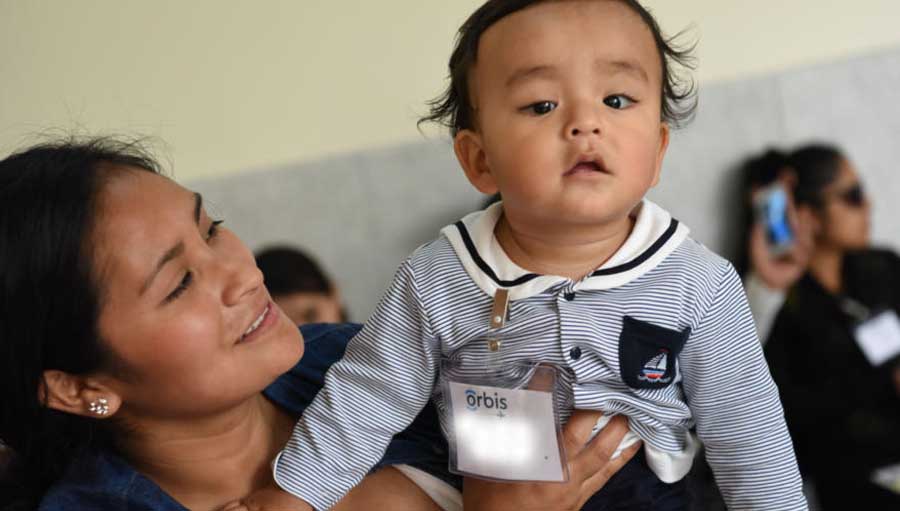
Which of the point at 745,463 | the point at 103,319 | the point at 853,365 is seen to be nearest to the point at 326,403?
the point at 103,319

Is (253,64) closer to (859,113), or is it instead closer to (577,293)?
(859,113)

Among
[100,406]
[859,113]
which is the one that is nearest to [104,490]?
[100,406]

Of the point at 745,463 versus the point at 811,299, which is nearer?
the point at 745,463

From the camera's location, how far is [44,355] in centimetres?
118

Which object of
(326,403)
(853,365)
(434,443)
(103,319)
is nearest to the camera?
(103,319)

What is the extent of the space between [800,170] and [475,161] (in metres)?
2.38

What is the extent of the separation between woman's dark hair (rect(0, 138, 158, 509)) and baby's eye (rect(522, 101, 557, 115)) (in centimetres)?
53

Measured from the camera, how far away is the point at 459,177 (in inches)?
128

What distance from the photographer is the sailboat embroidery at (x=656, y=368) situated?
118 cm

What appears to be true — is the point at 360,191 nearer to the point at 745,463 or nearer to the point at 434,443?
the point at 434,443

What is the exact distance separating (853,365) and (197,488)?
254 cm

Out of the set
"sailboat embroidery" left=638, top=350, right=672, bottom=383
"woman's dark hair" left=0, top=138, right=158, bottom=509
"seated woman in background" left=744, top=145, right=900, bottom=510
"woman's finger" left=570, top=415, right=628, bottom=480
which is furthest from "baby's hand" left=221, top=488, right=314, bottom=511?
"seated woman in background" left=744, top=145, right=900, bottom=510

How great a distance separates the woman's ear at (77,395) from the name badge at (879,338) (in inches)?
105

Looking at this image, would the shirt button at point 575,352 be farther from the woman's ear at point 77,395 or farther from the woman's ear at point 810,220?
the woman's ear at point 810,220
